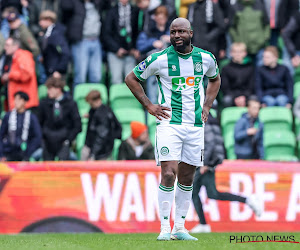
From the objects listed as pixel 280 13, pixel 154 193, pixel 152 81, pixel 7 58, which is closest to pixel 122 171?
pixel 154 193

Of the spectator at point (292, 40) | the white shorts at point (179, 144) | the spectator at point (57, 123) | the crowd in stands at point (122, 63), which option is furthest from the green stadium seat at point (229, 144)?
the white shorts at point (179, 144)

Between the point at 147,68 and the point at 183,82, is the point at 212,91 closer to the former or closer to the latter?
the point at 183,82

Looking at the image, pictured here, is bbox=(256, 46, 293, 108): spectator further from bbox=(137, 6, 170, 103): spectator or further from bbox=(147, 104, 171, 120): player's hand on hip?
bbox=(147, 104, 171, 120): player's hand on hip

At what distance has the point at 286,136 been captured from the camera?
564 inches

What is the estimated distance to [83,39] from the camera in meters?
15.3

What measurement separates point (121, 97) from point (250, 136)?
2939 millimetres

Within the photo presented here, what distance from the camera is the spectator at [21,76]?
14500mm

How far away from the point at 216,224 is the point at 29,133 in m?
3.46

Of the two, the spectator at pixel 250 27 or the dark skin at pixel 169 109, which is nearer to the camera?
the dark skin at pixel 169 109

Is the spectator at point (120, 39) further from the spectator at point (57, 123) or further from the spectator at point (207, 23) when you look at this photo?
the spectator at point (57, 123)

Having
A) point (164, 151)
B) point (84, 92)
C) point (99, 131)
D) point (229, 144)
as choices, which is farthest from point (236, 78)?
point (164, 151)

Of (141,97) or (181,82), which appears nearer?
(181,82)

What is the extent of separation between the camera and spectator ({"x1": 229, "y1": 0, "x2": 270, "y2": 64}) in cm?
1547

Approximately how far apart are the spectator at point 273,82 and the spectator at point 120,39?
96.4 inches
